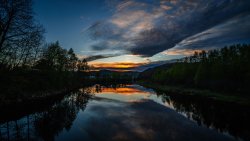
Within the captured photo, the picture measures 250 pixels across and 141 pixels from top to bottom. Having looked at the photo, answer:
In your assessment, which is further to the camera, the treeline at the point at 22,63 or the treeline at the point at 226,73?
the treeline at the point at 226,73

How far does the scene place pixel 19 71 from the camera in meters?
38.5

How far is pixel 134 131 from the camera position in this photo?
1608cm

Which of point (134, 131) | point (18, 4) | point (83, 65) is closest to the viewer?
point (18, 4)

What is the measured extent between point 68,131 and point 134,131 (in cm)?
714

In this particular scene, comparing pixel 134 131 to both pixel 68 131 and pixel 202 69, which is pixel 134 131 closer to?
pixel 68 131

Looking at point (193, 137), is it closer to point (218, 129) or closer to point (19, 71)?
point (218, 129)

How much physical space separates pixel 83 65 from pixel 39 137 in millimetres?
115619

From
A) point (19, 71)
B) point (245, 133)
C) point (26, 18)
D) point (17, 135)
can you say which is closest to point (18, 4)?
point (26, 18)

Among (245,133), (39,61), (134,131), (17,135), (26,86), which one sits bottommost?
(245,133)

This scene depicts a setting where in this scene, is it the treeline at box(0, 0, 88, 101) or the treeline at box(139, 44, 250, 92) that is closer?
the treeline at box(0, 0, 88, 101)

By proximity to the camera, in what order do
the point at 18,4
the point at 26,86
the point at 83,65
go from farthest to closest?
the point at 83,65 → the point at 26,86 → the point at 18,4

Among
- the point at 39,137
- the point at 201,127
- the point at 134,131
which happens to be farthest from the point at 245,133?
the point at 39,137

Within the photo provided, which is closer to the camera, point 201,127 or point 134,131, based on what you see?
point 134,131

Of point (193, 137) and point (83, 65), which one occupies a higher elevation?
point (83, 65)
